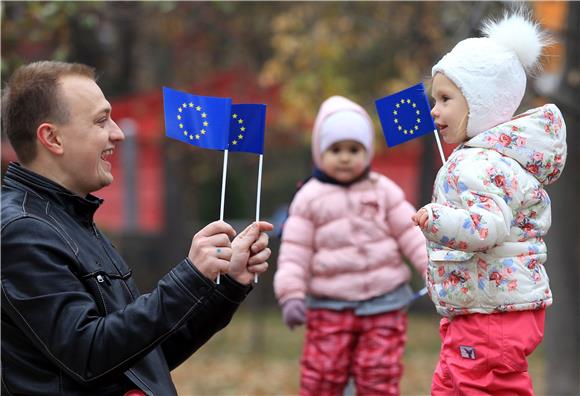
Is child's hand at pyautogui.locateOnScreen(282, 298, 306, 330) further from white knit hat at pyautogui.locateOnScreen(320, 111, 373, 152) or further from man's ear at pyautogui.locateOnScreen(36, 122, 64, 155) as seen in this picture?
man's ear at pyautogui.locateOnScreen(36, 122, 64, 155)

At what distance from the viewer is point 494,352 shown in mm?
3115

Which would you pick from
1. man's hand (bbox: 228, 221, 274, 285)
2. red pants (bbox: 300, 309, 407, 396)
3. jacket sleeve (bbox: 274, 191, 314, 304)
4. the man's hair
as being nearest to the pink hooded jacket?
jacket sleeve (bbox: 274, 191, 314, 304)

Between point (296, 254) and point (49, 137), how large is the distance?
211cm

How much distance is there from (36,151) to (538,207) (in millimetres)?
1603

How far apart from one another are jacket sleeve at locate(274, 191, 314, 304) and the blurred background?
1353 mm

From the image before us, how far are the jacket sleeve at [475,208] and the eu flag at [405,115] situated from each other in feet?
2.06

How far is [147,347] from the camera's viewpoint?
9.29ft

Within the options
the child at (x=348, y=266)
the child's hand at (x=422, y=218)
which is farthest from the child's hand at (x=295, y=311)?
the child's hand at (x=422, y=218)

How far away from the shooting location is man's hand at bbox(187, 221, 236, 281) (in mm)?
2896

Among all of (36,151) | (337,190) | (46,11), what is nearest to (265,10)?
(46,11)

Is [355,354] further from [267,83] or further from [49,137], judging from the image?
[267,83]

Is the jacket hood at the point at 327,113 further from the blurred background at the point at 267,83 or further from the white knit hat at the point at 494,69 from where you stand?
the white knit hat at the point at 494,69

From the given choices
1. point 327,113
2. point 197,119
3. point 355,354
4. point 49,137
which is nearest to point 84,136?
point 49,137

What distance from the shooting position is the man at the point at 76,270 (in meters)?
2.80
